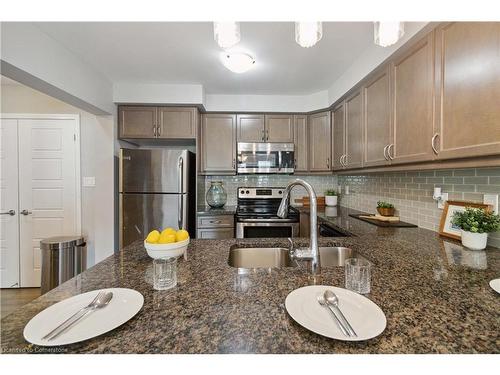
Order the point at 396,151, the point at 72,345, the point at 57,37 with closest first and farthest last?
the point at 72,345 < the point at 396,151 < the point at 57,37

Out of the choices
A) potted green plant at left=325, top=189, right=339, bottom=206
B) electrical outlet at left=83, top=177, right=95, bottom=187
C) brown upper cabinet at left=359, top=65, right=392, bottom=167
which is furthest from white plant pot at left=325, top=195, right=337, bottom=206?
electrical outlet at left=83, top=177, right=95, bottom=187

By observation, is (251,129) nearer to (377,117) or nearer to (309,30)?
(377,117)

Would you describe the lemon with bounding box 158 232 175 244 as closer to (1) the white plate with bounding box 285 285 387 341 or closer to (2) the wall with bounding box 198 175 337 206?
(1) the white plate with bounding box 285 285 387 341

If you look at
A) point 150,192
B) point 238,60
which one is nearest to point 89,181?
point 150,192

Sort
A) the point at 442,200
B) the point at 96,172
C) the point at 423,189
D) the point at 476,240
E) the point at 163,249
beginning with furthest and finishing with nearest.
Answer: the point at 96,172, the point at 423,189, the point at 442,200, the point at 476,240, the point at 163,249

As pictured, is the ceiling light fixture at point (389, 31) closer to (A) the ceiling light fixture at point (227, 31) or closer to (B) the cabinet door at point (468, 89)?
(B) the cabinet door at point (468, 89)

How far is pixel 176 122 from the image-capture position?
9.26 ft

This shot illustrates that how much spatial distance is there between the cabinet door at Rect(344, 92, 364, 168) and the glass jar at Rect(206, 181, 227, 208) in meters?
1.62

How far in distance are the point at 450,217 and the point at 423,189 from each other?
13.7 inches

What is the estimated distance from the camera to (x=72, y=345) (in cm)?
49

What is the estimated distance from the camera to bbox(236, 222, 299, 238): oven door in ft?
8.71
